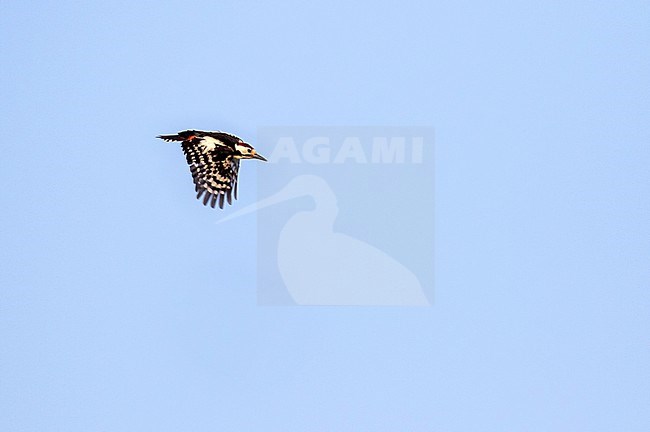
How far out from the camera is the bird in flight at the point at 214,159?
555 inches

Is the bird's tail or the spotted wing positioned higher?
the bird's tail

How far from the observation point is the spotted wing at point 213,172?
14.1m

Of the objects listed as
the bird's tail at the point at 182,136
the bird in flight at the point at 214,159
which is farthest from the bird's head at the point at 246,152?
the bird's tail at the point at 182,136

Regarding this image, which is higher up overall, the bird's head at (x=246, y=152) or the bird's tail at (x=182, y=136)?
the bird's tail at (x=182, y=136)

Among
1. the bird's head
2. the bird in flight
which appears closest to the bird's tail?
the bird in flight

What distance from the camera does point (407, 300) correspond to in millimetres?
16656

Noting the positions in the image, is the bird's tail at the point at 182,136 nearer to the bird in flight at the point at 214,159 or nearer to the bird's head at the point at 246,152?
the bird in flight at the point at 214,159

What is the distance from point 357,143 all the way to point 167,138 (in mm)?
3012

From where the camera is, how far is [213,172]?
14.2 metres

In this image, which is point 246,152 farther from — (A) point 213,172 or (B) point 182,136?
(B) point 182,136

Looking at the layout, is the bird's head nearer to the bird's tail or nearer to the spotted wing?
the spotted wing

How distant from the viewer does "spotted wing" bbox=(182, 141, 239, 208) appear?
14094 mm

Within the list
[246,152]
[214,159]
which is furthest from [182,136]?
[246,152]

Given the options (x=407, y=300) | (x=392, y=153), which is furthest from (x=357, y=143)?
(x=407, y=300)
